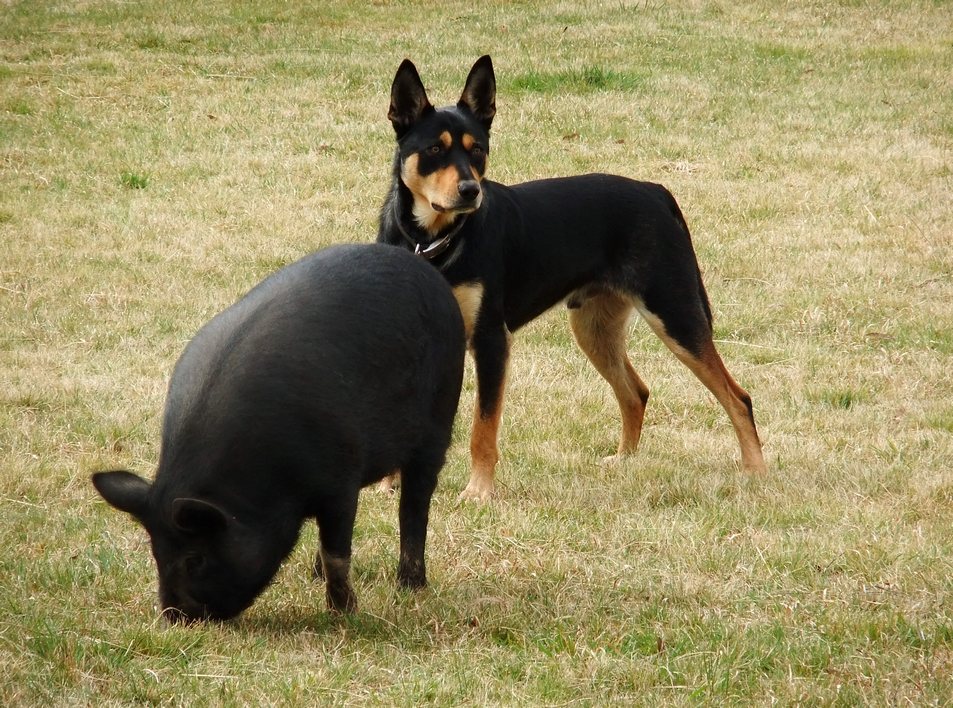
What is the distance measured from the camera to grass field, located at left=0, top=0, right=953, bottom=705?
156 inches

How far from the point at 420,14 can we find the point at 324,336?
1675 centimetres

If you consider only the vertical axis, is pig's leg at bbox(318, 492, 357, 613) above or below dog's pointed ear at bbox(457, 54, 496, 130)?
below

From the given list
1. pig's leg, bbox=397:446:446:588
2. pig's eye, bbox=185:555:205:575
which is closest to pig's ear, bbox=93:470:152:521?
pig's eye, bbox=185:555:205:575

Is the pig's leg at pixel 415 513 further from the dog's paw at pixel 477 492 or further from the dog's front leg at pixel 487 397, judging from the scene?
the dog's front leg at pixel 487 397

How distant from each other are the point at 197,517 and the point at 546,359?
4798 mm

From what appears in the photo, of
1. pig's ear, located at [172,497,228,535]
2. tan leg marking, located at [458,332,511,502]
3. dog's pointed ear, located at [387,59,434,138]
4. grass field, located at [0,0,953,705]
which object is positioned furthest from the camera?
dog's pointed ear, located at [387,59,434,138]

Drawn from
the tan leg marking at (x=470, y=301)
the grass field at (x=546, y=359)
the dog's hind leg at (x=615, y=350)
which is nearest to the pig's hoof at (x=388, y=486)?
the grass field at (x=546, y=359)

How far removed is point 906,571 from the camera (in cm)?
480

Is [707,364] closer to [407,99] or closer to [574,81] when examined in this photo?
[407,99]

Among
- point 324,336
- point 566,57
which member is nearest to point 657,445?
point 324,336

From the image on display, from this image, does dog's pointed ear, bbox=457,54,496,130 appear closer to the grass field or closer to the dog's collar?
the dog's collar

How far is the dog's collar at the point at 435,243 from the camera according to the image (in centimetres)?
A: 614

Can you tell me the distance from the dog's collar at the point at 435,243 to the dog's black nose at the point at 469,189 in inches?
8.4

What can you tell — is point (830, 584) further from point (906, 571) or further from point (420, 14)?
point (420, 14)
